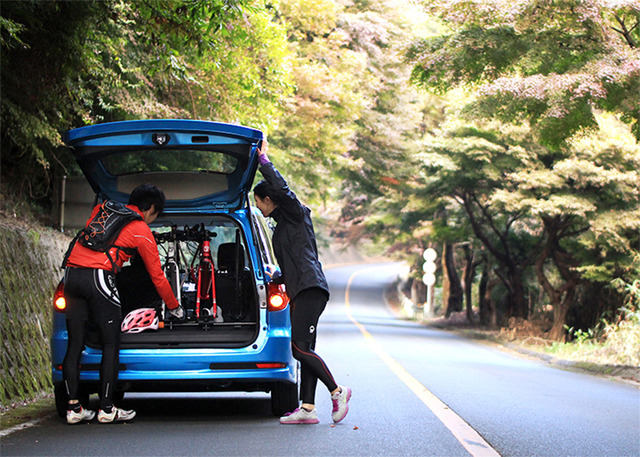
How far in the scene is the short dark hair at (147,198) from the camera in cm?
668

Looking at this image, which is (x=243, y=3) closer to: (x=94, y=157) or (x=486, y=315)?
(x=94, y=157)

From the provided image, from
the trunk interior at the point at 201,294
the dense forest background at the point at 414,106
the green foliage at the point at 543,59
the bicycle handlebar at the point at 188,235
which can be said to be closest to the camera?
the trunk interior at the point at 201,294

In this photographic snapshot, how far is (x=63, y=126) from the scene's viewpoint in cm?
1084

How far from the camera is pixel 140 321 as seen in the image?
6.86m

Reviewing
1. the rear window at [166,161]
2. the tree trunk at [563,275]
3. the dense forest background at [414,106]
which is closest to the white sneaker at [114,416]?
the dense forest background at [414,106]

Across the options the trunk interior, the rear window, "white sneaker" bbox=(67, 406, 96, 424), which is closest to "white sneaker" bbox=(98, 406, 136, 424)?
"white sneaker" bbox=(67, 406, 96, 424)

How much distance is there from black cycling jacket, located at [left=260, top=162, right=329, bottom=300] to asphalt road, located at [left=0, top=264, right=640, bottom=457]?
1.11 m

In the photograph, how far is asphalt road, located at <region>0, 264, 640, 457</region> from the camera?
5.68 metres

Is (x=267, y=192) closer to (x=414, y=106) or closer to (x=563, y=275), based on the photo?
(x=563, y=275)

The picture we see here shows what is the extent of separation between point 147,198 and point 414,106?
2431 centimetres

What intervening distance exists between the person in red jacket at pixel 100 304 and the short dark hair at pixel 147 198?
0.16m

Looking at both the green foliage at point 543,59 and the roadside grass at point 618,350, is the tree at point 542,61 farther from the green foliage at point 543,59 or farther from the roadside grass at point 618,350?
the roadside grass at point 618,350

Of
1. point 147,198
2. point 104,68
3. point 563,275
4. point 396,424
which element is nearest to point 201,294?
point 147,198

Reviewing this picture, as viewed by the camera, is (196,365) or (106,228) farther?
(196,365)
